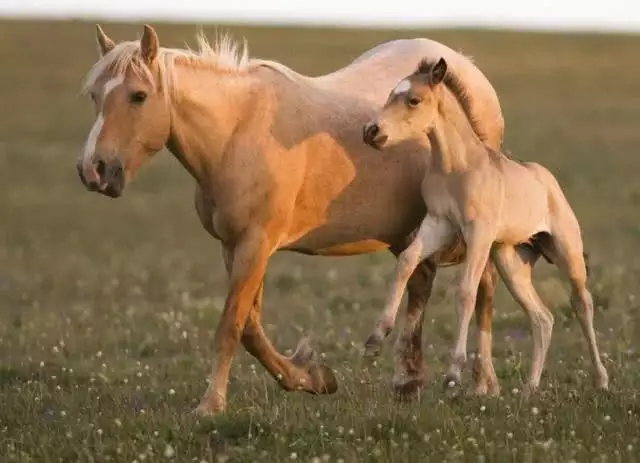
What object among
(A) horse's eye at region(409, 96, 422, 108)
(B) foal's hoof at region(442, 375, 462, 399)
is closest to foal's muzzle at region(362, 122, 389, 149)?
(A) horse's eye at region(409, 96, 422, 108)

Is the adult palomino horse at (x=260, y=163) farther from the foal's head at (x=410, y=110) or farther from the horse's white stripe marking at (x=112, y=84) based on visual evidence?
the foal's head at (x=410, y=110)

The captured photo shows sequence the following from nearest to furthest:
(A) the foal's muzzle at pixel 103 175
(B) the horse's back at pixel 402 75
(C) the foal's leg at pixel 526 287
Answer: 1. (A) the foal's muzzle at pixel 103 175
2. (C) the foal's leg at pixel 526 287
3. (B) the horse's back at pixel 402 75

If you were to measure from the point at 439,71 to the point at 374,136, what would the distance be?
2.09 ft

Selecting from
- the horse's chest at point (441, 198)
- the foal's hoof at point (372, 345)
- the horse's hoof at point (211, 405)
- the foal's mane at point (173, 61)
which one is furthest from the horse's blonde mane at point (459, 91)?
the horse's hoof at point (211, 405)

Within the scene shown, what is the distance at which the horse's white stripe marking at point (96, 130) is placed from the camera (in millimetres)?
9281

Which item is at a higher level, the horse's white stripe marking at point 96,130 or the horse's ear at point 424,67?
the horse's ear at point 424,67

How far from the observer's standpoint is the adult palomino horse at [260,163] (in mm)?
9516

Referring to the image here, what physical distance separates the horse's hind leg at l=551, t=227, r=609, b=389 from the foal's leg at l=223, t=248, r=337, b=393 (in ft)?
5.87

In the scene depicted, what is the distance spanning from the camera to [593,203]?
93.1ft

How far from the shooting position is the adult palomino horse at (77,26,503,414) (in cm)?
952

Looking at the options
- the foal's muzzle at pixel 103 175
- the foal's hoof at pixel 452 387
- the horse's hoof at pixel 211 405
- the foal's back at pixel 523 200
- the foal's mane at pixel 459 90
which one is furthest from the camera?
the foal's mane at pixel 459 90

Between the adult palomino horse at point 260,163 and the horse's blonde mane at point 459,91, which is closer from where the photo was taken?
the adult palomino horse at point 260,163

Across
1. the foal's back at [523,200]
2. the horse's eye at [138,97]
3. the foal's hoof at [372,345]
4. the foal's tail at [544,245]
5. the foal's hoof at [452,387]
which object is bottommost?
the foal's hoof at [452,387]

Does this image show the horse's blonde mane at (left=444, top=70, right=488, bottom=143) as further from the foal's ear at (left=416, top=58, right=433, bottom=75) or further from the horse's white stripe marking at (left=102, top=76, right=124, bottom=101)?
the horse's white stripe marking at (left=102, top=76, right=124, bottom=101)
